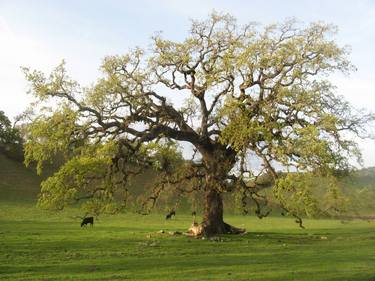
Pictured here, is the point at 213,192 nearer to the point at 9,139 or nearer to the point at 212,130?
the point at 212,130

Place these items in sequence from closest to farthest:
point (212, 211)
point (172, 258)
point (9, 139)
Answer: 1. point (172, 258)
2. point (212, 211)
3. point (9, 139)

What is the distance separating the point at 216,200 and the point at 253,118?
278 inches

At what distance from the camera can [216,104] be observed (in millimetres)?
34719

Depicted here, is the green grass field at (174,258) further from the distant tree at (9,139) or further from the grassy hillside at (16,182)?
the distant tree at (9,139)

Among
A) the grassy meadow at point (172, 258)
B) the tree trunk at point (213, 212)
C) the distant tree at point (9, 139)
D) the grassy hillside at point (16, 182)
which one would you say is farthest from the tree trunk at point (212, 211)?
the distant tree at point (9, 139)

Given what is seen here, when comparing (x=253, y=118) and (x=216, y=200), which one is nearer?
(x=253, y=118)

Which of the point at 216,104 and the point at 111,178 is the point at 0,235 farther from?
the point at 216,104

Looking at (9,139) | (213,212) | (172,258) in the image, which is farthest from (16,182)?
(172,258)

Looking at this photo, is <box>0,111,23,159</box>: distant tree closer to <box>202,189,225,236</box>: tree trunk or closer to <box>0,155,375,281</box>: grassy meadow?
<box>0,155,375,281</box>: grassy meadow

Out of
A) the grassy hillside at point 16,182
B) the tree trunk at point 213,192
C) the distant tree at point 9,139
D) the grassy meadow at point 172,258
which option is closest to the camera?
the grassy meadow at point 172,258

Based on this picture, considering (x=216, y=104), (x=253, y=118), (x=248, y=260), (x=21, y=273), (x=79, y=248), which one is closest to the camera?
(x=21, y=273)

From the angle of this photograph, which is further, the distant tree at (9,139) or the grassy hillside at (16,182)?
the distant tree at (9,139)

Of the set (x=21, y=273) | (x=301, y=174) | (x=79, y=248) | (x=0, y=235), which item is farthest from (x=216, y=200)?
(x=21, y=273)

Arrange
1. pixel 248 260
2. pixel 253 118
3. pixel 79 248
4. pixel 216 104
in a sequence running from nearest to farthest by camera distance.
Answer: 1. pixel 248 260
2. pixel 79 248
3. pixel 253 118
4. pixel 216 104
